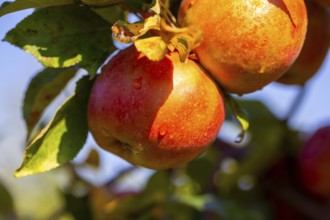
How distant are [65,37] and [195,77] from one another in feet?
0.63

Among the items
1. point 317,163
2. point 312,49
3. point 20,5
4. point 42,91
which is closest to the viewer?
point 20,5

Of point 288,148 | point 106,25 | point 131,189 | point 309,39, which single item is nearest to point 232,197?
point 288,148

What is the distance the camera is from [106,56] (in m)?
0.85

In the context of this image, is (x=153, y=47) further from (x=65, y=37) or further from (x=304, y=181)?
(x=304, y=181)

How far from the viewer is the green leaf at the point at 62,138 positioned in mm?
805

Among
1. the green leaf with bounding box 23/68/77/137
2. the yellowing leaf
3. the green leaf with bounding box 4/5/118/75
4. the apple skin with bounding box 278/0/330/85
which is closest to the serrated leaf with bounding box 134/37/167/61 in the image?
the yellowing leaf

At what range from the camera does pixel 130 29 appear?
0.71 m

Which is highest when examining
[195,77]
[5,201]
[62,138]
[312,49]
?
[195,77]

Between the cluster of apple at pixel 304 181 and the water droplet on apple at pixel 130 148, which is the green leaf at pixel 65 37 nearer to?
the water droplet on apple at pixel 130 148

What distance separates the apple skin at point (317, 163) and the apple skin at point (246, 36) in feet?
2.88

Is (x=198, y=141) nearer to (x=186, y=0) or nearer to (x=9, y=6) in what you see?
(x=186, y=0)

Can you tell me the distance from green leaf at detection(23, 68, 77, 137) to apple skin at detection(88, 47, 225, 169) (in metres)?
0.18

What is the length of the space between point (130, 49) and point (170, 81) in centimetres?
8

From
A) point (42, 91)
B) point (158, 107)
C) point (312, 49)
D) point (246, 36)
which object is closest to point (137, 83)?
point (158, 107)
